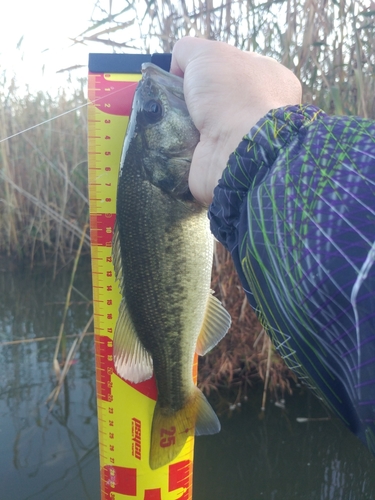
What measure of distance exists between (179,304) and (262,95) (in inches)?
22.2

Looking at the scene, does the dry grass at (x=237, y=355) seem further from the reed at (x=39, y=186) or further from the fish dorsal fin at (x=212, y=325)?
the reed at (x=39, y=186)

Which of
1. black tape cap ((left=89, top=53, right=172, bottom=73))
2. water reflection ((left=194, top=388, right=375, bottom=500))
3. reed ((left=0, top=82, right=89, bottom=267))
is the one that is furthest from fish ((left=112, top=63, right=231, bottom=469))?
reed ((left=0, top=82, right=89, bottom=267))

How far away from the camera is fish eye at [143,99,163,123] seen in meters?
1.13

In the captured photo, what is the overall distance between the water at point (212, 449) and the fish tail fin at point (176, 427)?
43 centimetres

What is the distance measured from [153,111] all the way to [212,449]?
4.43 ft

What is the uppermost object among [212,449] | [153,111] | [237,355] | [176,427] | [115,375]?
[153,111]

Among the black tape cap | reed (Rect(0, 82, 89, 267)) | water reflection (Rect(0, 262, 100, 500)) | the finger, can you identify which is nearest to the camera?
the finger

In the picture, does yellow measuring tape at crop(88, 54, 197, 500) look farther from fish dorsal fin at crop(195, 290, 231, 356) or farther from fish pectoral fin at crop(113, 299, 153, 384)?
fish dorsal fin at crop(195, 290, 231, 356)

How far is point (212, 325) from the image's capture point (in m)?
1.30

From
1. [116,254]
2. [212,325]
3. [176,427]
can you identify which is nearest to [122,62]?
[116,254]

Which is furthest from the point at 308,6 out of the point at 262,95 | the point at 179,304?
the point at 179,304

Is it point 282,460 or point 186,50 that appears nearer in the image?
point 186,50

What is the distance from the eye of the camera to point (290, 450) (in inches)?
69.7

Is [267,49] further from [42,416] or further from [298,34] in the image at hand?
[42,416]
